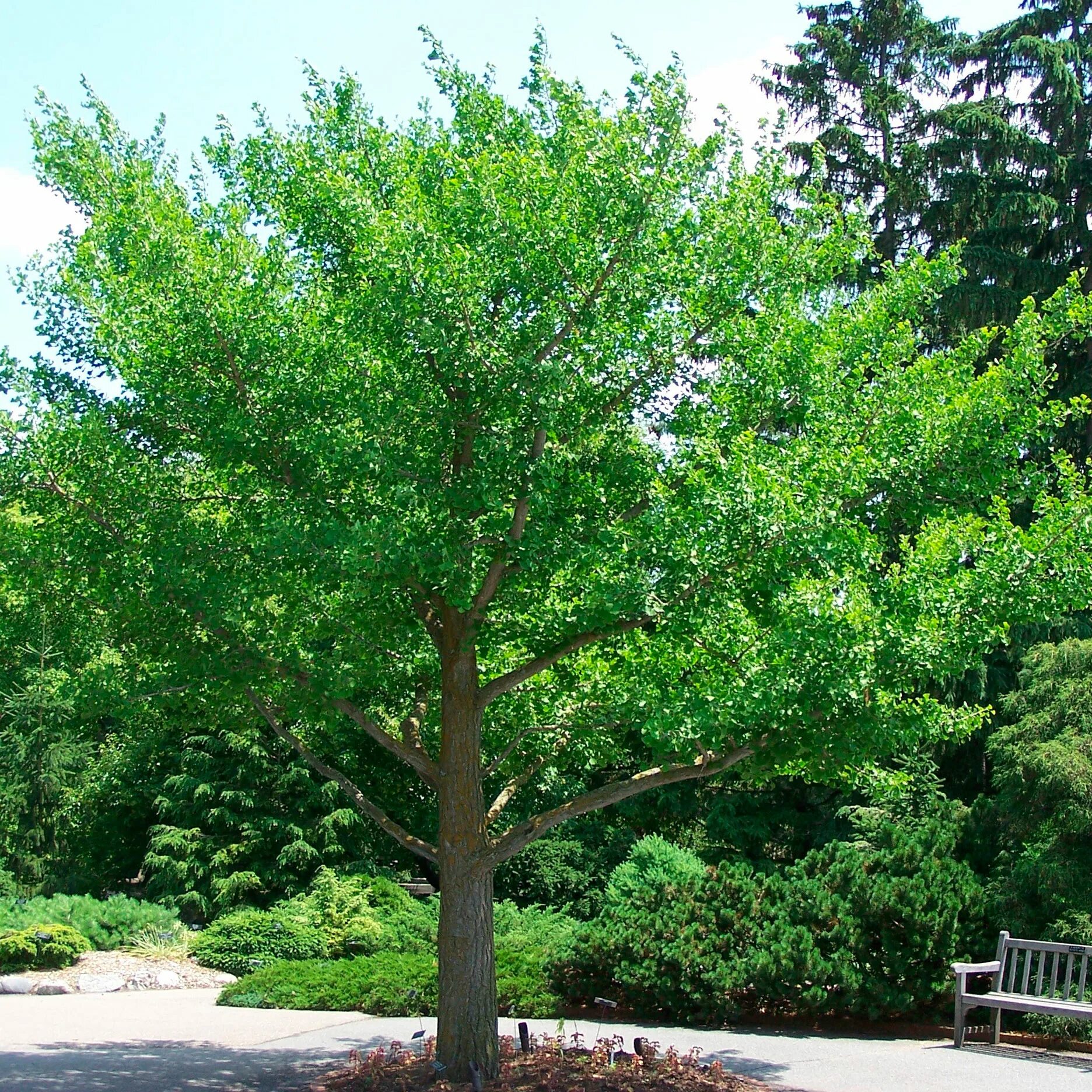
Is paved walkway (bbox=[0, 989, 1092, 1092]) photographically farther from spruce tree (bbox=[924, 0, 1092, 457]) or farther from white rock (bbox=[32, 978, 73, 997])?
spruce tree (bbox=[924, 0, 1092, 457])

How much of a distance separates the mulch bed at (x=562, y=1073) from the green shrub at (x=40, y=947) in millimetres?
7204

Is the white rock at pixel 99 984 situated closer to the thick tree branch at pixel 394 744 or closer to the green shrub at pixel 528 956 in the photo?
the green shrub at pixel 528 956

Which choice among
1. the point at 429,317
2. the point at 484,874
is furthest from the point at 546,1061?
the point at 429,317

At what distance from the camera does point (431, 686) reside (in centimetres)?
945

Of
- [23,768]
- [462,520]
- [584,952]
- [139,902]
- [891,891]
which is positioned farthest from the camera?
[23,768]

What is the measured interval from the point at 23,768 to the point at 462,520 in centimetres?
1546

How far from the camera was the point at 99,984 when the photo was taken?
44.1 ft

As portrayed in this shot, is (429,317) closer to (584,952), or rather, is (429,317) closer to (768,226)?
(768,226)

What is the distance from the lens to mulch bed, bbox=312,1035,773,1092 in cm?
727

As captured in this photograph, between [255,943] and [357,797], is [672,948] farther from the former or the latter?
[255,943]

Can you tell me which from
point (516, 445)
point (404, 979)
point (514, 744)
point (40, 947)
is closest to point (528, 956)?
point (404, 979)

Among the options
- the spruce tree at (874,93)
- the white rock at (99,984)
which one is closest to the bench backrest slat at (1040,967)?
the white rock at (99,984)

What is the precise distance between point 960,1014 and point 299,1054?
555cm

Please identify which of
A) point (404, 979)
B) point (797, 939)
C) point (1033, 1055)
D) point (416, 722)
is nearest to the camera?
point (416, 722)
